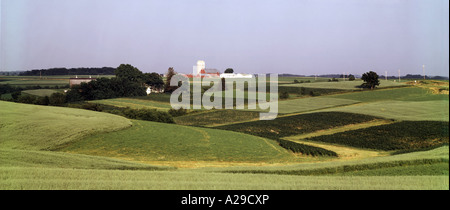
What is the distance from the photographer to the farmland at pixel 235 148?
34.0 feet

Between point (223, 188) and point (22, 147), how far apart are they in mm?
14122

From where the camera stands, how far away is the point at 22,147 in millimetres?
18250

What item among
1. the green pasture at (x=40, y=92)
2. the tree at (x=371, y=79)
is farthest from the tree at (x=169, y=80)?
the tree at (x=371, y=79)

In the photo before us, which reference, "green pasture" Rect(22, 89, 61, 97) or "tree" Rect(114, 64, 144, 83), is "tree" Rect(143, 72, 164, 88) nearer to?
"tree" Rect(114, 64, 144, 83)

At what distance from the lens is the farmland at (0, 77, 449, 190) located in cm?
1036

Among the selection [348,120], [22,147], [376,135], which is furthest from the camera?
[348,120]

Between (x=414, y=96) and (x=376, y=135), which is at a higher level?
(x=414, y=96)

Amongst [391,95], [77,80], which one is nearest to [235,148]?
[391,95]

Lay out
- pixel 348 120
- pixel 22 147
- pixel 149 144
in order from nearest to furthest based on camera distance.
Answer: pixel 22 147
pixel 149 144
pixel 348 120

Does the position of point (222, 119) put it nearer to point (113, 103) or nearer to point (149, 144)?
point (113, 103)

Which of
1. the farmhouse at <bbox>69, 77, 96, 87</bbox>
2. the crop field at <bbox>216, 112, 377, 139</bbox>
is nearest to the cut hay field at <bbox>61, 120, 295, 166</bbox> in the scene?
the crop field at <bbox>216, 112, 377, 139</bbox>

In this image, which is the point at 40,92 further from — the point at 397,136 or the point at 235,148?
the point at 397,136

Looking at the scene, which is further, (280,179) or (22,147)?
(22,147)
